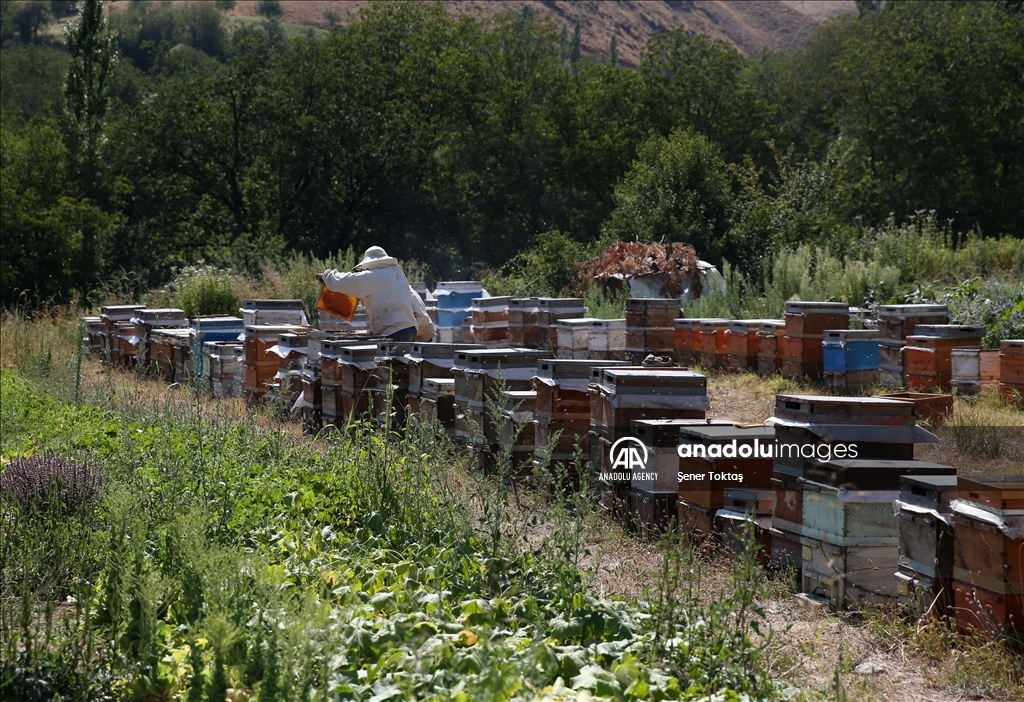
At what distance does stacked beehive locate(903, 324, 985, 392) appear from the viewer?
30.1ft

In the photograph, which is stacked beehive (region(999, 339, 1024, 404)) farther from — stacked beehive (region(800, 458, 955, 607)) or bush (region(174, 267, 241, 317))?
bush (region(174, 267, 241, 317))

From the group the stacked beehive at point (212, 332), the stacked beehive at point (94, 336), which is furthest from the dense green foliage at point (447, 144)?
the stacked beehive at point (212, 332)

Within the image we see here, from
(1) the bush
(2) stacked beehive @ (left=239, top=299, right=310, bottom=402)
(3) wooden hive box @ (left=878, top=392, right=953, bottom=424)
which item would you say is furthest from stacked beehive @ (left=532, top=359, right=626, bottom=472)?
(1) the bush

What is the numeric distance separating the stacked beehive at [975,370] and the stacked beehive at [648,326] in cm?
304

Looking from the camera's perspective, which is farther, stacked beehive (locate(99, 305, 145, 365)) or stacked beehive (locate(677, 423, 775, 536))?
stacked beehive (locate(99, 305, 145, 365))

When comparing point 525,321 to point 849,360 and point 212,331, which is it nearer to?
point 212,331

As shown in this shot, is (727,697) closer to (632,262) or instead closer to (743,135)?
(632,262)

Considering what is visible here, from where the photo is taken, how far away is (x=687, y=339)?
1153 centimetres

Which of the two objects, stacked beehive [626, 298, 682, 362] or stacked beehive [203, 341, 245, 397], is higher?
stacked beehive [626, 298, 682, 362]

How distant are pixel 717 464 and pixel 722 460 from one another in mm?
32

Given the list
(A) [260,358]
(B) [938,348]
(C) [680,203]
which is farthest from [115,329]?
(C) [680,203]

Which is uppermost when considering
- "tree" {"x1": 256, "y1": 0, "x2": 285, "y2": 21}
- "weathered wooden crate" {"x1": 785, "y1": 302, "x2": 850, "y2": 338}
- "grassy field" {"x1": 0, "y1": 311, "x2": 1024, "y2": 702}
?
"tree" {"x1": 256, "y1": 0, "x2": 285, "y2": 21}

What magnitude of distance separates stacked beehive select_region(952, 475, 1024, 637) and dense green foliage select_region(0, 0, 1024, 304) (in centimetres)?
1970

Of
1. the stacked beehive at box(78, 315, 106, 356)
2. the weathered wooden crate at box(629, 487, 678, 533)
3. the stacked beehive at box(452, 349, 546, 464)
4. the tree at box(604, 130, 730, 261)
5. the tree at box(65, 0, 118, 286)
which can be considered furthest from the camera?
the tree at box(65, 0, 118, 286)
